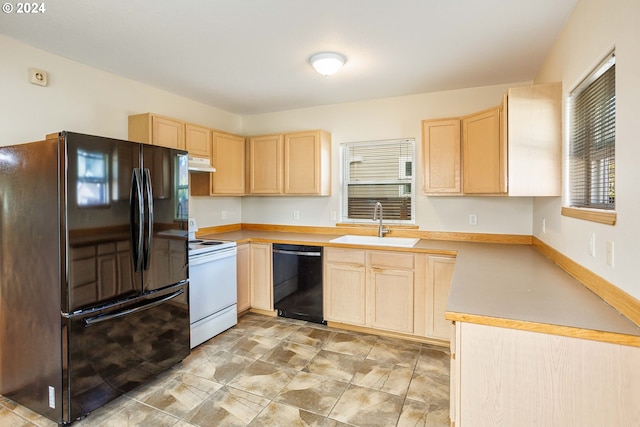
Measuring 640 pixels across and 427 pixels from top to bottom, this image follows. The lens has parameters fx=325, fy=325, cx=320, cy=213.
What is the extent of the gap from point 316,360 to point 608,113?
97.1 inches

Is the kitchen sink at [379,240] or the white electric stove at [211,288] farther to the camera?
the kitchen sink at [379,240]

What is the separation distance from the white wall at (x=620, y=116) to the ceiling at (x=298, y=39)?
0.32 m

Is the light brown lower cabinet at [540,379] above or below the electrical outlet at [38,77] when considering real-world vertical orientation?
below

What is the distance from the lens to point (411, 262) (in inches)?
117

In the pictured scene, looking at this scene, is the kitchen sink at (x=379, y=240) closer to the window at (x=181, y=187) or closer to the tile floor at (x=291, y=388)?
the tile floor at (x=291, y=388)

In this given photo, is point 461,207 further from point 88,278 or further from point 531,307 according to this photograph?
point 88,278

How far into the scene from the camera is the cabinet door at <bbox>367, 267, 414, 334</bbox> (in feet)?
9.84

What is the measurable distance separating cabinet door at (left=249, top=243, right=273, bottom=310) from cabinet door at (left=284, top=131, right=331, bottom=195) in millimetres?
763

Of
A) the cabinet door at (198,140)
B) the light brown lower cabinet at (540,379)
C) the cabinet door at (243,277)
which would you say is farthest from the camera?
the cabinet door at (243,277)

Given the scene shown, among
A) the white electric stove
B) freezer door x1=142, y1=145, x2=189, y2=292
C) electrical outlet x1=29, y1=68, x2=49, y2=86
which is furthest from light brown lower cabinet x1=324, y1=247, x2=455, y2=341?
electrical outlet x1=29, y1=68, x2=49, y2=86

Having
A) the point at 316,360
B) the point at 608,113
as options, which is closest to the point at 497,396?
the point at 608,113

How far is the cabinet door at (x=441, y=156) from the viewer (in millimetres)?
3023

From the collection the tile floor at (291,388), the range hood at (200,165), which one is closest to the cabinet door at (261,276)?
the tile floor at (291,388)

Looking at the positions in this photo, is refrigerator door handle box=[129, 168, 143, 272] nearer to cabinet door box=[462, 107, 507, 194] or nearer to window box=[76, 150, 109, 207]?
window box=[76, 150, 109, 207]
